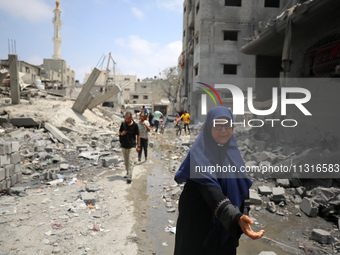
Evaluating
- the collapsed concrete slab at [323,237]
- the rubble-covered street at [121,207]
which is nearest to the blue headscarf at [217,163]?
the rubble-covered street at [121,207]

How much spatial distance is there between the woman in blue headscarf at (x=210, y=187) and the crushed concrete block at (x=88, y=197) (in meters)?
3.03

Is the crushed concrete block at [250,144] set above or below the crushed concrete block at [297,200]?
above

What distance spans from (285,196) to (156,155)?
5464 millimetres

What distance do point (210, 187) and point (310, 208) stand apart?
3404 millimetres

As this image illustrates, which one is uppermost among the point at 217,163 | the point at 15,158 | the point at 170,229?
the point at 217,163

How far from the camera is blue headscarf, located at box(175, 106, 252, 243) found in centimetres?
167

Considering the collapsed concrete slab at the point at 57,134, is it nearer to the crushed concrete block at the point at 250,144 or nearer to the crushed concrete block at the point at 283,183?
the crushed concrete block at the point at 250,144

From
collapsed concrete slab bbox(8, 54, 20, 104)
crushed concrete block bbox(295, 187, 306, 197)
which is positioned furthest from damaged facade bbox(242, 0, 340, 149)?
collapsed concrete slab bbox(8, 54, 20, 104)

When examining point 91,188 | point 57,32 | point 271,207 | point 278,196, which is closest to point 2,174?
Answer: point 91,188

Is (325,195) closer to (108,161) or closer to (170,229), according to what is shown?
(170,229)

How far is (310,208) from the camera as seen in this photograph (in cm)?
406

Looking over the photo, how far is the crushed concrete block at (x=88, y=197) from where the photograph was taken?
4436 millimetres

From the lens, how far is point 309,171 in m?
5.05

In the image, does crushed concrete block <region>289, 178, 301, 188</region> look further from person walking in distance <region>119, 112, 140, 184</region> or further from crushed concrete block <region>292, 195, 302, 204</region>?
person walking in distance <region>119, 112, 140, 184</region>
